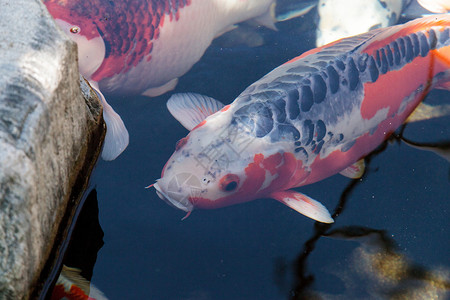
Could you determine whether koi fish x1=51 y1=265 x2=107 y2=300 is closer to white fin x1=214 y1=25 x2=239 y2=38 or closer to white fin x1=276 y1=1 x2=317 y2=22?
white fin x1=214 y1=25 x2=239 y2=38

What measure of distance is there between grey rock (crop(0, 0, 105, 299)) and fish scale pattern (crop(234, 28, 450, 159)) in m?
1.03

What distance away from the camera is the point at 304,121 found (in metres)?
2.52

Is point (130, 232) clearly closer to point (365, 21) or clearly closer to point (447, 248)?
point (447, 248)

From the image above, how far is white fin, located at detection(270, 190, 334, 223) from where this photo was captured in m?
2.41

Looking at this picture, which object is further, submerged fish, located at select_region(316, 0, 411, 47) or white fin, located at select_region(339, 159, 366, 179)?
submerged fish, located at select_region(316, 0, 411, 47)

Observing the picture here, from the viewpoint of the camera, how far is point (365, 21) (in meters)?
3.95

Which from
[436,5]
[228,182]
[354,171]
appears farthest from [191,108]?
[436,5]

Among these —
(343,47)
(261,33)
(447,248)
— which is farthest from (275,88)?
(261,33)

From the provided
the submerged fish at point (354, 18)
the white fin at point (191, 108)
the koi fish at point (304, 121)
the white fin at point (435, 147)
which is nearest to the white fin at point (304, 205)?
the koi fish at point (304, 121)

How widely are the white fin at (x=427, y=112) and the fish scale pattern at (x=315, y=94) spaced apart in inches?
17.1

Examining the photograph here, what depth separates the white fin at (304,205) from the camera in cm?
241

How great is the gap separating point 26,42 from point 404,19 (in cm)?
364

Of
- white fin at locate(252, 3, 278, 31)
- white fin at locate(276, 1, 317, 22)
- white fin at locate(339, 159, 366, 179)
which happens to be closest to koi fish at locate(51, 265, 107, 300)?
white fin at locate(339, 159, 366, 179)

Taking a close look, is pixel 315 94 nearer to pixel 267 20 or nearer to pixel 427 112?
pixel 427 112
